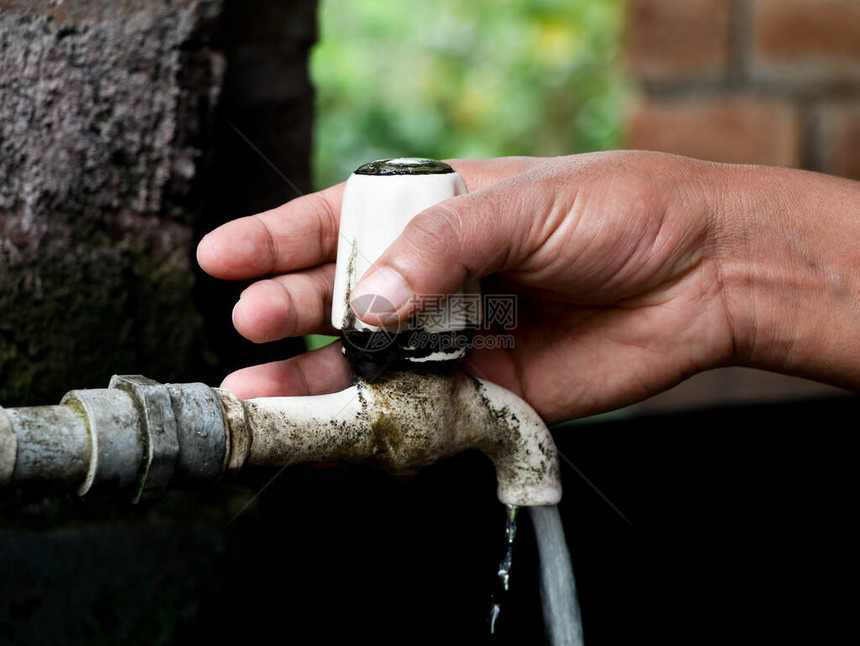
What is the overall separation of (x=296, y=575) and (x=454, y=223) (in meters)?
0.36

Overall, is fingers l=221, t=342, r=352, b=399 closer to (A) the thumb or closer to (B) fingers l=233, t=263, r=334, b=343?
(B) fingers l=233, t=263, r=334, b=343

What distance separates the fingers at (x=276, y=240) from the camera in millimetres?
753

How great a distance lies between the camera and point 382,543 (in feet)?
2.70

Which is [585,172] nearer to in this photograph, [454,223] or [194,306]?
[454,223]

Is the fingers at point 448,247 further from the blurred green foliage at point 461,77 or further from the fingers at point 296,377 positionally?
the blurred green foliage at point 461,77

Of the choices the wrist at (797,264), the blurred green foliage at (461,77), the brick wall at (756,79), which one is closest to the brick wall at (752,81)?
the brick wall at (756,79)

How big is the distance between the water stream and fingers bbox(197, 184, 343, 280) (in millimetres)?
307

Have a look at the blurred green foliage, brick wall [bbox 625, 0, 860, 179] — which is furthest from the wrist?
the blurred green foliage

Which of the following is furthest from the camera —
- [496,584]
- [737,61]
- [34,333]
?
[737,61]

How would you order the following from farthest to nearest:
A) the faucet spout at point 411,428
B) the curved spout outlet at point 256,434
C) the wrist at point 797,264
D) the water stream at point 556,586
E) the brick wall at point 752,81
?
the brick wall at point 752,81 → the wrist at point 797,264 → the water stream at point 556,586 → the faucet spout at point 411,428 → the curved spout outlet at point 256,434

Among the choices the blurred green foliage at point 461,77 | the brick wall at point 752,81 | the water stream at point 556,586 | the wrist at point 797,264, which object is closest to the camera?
the water stream at point 556,586

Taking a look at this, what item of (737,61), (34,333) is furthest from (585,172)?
(737,61)

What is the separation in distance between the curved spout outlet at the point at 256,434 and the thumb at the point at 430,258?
73mm

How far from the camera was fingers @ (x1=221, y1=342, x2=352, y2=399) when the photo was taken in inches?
29.7
